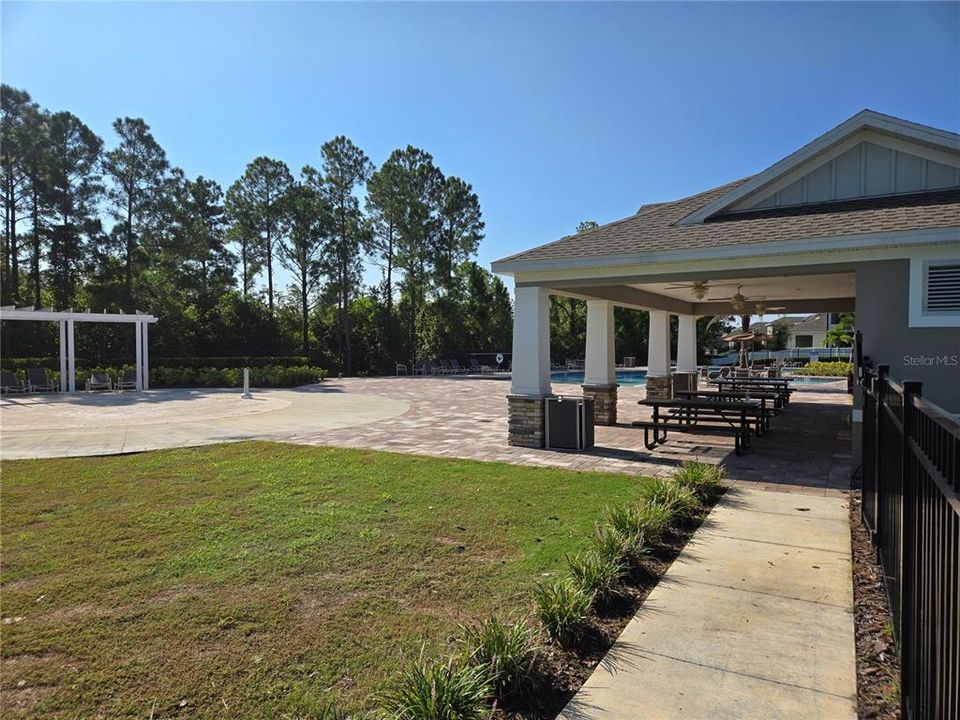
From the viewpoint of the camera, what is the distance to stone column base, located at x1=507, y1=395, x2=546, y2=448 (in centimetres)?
1033

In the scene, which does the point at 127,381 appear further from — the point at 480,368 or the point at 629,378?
the point at 629,378

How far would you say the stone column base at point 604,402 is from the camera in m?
13.2

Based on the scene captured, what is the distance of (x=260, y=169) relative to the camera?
36781 mm

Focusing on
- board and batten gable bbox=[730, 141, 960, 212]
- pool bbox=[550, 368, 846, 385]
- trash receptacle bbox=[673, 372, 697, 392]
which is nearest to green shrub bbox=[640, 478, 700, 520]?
board and batten gable bbox=[730, 141, 960, 212]

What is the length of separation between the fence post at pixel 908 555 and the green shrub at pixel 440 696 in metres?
1.82

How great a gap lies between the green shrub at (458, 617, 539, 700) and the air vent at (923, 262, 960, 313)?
7.30m

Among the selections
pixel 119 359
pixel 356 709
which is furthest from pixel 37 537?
pixel 119 359

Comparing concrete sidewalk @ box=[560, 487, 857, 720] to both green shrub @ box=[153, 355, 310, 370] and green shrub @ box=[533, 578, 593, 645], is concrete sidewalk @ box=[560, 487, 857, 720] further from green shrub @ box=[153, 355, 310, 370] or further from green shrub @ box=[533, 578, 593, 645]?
green shrub @ box=[153, 355, 310, 370]

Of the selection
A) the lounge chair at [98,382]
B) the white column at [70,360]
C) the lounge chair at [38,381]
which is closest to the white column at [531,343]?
the white column at [70,360]

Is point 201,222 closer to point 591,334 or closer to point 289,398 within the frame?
point 289,398

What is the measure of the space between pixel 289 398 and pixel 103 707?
1760 centimetres

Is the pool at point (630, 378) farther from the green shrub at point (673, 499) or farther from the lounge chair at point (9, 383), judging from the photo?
the lounge chair at point (9, 383)

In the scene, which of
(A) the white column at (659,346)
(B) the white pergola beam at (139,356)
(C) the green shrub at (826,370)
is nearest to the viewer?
(A) the white column at (659,346)

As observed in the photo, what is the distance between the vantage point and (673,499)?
582 cm
